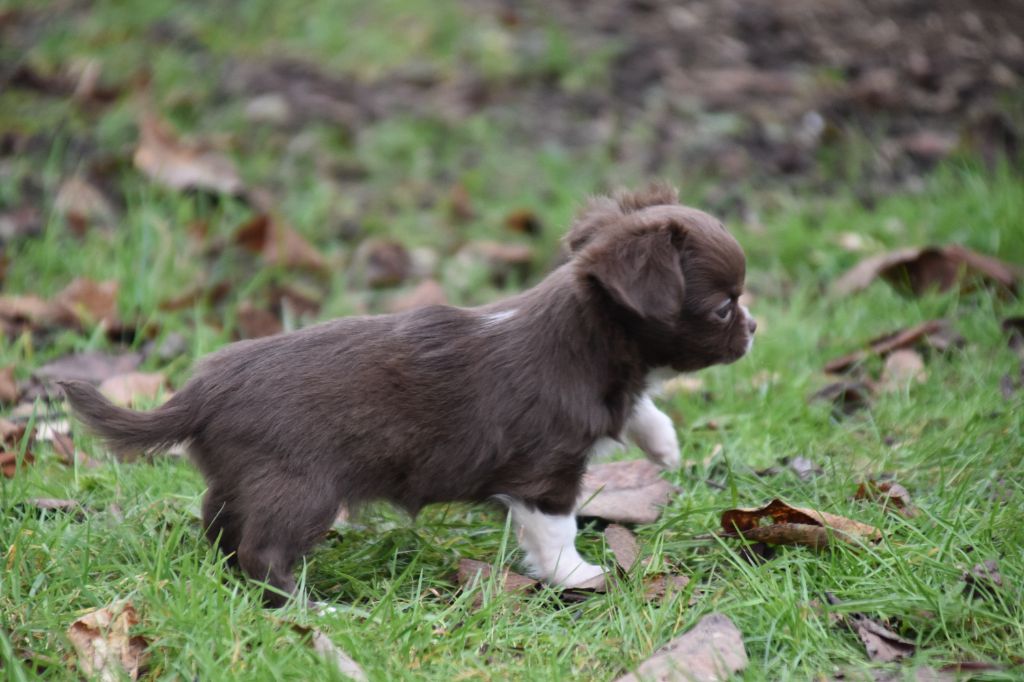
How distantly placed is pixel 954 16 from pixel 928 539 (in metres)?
7.75

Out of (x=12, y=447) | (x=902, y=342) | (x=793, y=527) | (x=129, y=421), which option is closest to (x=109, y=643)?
(x=129, y=421)

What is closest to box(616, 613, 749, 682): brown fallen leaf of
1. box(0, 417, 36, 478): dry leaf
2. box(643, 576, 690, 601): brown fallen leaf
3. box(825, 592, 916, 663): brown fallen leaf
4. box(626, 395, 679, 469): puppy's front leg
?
box(643, 576, 690, 601): brown fallen leaf

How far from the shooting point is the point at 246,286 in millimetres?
6355

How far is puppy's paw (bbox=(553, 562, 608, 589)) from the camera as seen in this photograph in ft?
11.7

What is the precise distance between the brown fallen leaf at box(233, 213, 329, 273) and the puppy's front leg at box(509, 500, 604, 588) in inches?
133

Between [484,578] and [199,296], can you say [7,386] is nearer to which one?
[199,296]

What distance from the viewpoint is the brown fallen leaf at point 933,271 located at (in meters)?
5.92

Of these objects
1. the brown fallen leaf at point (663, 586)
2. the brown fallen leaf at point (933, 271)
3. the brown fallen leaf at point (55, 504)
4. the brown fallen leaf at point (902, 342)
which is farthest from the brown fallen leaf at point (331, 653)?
the brown fallen leaf at point (933, 271)

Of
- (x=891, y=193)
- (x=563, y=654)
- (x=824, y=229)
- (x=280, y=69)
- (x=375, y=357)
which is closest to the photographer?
(x=563, y=654)

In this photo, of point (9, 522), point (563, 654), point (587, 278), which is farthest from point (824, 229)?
point (9, 522)

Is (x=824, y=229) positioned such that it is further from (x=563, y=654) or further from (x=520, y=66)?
(x=563, y=654)

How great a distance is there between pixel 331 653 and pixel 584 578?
3.05ft

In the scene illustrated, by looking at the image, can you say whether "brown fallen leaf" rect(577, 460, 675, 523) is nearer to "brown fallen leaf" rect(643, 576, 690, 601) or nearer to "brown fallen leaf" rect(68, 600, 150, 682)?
"brown fallen leaf" rect(643, 576, 690, 601)

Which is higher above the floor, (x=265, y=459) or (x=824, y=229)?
(x=265, y=459)
